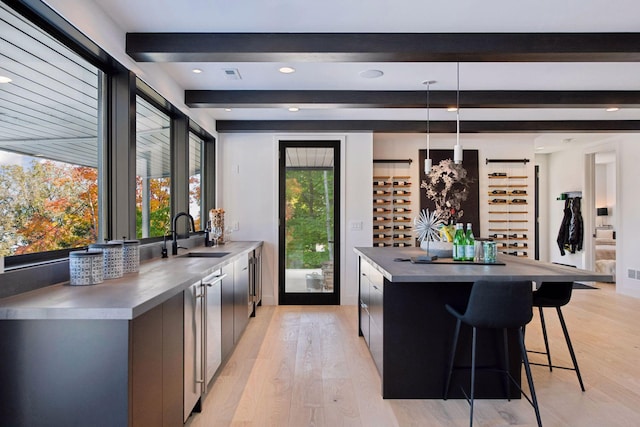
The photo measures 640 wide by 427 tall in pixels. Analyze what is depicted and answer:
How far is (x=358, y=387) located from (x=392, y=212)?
3757mm

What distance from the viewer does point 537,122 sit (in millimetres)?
5332

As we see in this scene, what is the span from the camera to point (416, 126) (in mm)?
5305

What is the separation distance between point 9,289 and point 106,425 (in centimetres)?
73

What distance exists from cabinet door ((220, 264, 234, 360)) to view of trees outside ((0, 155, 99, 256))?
99 cm

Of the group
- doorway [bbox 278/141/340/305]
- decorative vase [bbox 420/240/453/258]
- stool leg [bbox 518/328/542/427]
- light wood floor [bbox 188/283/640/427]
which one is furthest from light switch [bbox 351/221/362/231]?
stool leg [bbox 518/328/542/427]

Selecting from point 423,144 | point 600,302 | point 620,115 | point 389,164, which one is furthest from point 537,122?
point 600,302

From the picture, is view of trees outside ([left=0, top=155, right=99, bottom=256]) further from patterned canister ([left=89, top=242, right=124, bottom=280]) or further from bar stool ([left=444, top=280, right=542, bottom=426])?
bar stool ([left=444, top=280, right=542, bottom=426])

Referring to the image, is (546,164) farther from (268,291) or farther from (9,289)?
(9,289)

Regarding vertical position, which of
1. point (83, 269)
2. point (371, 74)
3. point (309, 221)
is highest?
point (371, 74)

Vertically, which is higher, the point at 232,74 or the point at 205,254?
the point at 232,74

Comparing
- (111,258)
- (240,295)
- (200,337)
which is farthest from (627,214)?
(111,258)

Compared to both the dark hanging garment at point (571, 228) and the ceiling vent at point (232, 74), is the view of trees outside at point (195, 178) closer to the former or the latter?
the ceiling vent at point (232, 74)

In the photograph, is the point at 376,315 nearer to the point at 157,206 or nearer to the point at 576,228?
the point at 157,206

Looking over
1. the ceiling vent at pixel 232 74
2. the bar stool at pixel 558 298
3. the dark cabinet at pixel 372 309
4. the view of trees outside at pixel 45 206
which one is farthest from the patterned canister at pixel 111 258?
the bar stool at pixel 558 298
